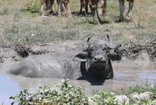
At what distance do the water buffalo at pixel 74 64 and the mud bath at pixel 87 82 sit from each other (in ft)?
0.51

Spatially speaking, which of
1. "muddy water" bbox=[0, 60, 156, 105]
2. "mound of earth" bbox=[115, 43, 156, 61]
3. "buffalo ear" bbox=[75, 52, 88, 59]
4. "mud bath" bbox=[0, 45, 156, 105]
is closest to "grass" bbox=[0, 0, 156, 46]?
"mound of earth" bbox=[115, 43, 156, 61]

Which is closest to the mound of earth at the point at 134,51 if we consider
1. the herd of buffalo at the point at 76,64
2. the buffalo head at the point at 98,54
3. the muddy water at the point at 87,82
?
the muddy water at the point at 87,82

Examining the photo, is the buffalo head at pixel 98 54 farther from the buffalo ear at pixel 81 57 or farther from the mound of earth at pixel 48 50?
the mound of earth at pixel 48 50

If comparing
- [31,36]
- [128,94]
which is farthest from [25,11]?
[128,94]

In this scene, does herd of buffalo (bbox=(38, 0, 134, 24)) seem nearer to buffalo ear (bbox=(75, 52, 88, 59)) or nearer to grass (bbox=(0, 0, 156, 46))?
grass (bbox=(0, 0, 156, 46))

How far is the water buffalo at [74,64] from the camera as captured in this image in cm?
669

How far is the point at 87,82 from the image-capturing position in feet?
22.9

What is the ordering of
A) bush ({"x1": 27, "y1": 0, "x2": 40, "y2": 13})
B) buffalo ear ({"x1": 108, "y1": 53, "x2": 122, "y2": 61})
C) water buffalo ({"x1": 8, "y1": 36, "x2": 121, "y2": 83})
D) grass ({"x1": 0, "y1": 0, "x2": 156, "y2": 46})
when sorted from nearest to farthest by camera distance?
1. water buffalo ({"x1": 8, "y1": 36, "x2": 121, "y2": 83})
2. buffalo ear ({"x1": 108, "y1": 53, "x2": 122, "y2": 61})
3. grass ({"x1": 0, "y1": 0, "x2": 156, "y2": 46})
4. bush ({"x1": 27, "y1": 0, "x2": 40, "y2": 13})

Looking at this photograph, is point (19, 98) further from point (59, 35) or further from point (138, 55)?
point (59, 35)

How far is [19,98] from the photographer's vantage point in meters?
4.54

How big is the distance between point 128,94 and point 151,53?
Answer: 4.73m

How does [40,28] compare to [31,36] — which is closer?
[31,36]

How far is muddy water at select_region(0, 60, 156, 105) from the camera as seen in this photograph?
6.41m

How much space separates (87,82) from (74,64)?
A: 56cm
